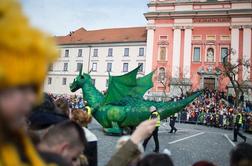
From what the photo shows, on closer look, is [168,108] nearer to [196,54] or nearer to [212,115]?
[212,115]

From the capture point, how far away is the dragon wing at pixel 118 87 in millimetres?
12133

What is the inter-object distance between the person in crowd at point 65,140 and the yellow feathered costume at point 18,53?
2.25 feet

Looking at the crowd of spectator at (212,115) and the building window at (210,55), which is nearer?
the crowd of spectator at (212,115)

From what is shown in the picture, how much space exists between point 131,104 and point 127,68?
36.4 metres

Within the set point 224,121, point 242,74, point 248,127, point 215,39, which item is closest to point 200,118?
point 224,121

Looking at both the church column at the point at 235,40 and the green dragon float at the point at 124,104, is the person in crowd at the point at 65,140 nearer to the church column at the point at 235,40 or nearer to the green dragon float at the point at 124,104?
the green dragon float at the point at 124,104

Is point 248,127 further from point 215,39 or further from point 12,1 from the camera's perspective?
point 215,39

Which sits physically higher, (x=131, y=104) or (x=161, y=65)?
(x=161, y=65)

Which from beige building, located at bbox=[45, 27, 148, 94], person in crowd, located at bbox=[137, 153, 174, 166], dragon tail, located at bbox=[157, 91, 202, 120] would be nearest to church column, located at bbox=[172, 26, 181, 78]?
beige building, located at bbox=[45, 27, 148, 94]

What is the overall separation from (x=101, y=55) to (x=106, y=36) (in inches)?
185

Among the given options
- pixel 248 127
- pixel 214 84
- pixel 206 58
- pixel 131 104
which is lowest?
pixel 248 127

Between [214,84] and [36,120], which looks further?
[214,84]

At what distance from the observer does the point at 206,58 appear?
1599 inches

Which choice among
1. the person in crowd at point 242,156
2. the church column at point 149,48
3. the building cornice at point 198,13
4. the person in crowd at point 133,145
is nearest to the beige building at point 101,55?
the church column at point 149,48
